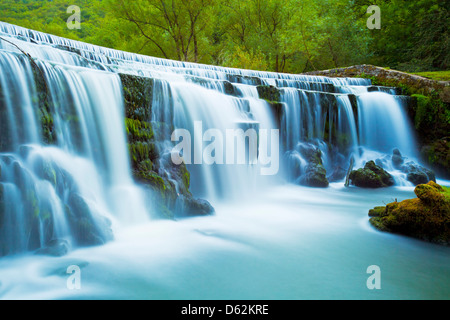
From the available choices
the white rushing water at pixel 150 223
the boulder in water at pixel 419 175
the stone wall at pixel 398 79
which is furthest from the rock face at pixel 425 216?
the stone wall at pixel 398 79

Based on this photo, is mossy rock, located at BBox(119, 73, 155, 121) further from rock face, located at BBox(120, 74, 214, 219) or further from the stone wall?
the stone wall

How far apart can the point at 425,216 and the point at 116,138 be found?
16.9 feet

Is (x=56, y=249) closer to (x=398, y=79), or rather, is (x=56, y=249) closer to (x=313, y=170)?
(x=313, y=170)

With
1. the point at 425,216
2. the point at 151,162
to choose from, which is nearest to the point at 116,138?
the point at 151,162

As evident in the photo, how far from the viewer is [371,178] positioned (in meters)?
8.80

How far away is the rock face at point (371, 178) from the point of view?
8797mm

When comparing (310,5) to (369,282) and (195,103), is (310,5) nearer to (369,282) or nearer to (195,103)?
(195,103)

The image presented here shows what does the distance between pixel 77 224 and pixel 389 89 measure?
13.0 m

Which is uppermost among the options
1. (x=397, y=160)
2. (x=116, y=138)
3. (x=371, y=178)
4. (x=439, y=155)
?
(x=116, y=138)

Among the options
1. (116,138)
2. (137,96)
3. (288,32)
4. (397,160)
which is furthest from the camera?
(288,32)

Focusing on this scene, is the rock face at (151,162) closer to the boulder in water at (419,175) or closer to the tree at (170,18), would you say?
the boulder in water at (419,175)

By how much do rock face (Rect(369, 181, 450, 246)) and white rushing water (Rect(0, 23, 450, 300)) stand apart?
0.75ft

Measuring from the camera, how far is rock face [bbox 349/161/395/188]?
8.80m

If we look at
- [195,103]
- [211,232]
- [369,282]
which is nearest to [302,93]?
[195,103]
